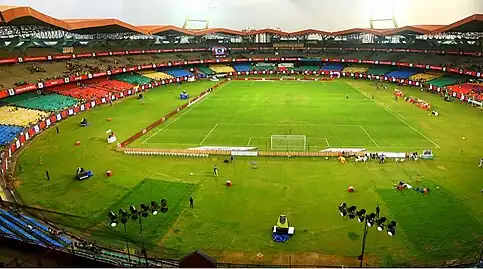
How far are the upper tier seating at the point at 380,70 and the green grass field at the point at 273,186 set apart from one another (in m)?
44.7

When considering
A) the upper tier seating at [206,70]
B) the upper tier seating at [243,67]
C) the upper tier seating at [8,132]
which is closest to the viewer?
the upper tier seating at [8,132]

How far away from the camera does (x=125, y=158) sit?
3947 centimetres

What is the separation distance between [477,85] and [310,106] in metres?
34.9

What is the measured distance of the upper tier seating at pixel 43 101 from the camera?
58.9 metres

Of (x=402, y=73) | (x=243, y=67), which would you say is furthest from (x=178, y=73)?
(x=402, y=73)

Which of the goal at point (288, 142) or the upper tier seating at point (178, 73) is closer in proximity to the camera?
the goal at point (288, 142)

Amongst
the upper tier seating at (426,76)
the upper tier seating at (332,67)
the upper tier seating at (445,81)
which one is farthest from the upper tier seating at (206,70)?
the upper tier seating at (445,81)

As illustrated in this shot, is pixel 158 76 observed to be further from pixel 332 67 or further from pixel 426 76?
pixel 426 76

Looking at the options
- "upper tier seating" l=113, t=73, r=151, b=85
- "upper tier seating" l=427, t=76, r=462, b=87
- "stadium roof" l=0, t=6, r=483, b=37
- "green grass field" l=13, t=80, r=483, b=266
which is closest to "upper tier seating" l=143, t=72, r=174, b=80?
"upper tier seating" l=113, t=73, r=151, b=85

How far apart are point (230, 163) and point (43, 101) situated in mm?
40698

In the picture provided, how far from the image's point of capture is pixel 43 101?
6225 cm

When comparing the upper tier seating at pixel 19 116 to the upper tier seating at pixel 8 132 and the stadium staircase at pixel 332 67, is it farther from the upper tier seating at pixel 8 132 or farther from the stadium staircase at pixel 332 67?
the stadium staircase at pixel 332 67

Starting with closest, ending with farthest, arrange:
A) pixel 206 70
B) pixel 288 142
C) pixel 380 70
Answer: pixel 288 142 → pixel 380 70 → pixel 206 70

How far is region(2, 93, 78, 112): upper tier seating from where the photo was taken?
193 ft
